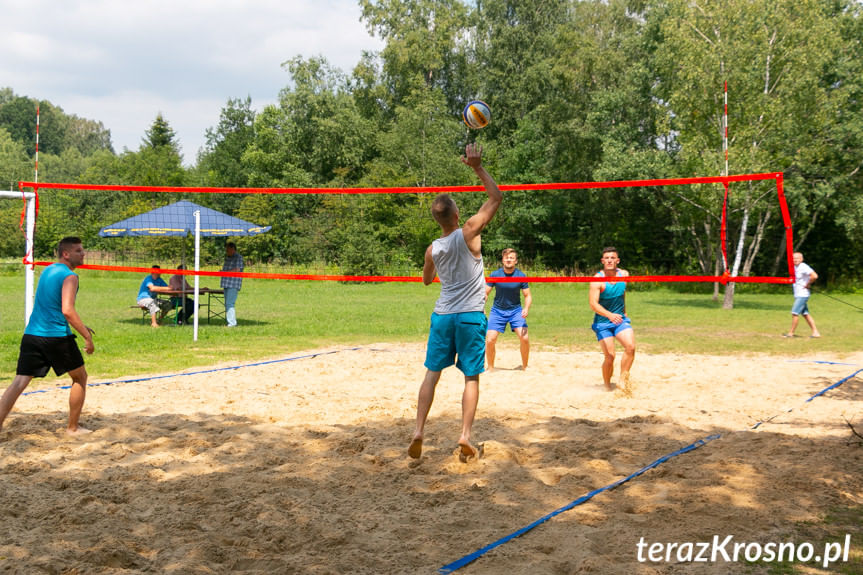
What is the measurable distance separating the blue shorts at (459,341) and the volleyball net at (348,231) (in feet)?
6.87

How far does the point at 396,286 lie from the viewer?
1000 inches

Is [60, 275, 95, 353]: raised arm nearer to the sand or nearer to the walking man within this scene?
the sand

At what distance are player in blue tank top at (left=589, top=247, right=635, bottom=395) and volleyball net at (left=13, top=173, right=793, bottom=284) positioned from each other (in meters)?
0.45

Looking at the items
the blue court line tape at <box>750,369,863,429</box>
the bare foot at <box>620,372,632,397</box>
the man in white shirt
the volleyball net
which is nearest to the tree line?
the volleyball net

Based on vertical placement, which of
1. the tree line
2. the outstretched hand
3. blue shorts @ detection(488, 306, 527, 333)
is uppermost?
the tree line

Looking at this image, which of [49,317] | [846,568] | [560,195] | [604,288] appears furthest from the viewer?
[560,195]

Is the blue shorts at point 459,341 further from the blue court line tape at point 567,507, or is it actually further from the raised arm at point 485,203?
the blue court line tape at point 567,507

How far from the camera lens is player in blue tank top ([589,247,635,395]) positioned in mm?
7051

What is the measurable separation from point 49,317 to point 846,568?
487 centimetres

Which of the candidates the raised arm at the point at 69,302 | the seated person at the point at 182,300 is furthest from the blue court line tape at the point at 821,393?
the seated person at the point at 182,300

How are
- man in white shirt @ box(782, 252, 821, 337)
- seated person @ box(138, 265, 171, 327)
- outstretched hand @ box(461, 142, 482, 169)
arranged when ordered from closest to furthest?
outstretched hand @ box(461, 142, 482, 169) → man in white shirt @ box(782, 252, 821, 337) → seated person @ box(138, 265, 171, 327)

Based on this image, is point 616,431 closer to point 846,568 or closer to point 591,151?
point 846,568

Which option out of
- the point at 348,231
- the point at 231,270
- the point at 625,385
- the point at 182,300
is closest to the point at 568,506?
the point at 625,385

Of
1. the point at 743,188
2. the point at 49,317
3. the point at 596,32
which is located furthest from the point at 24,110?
the point at 49,317
